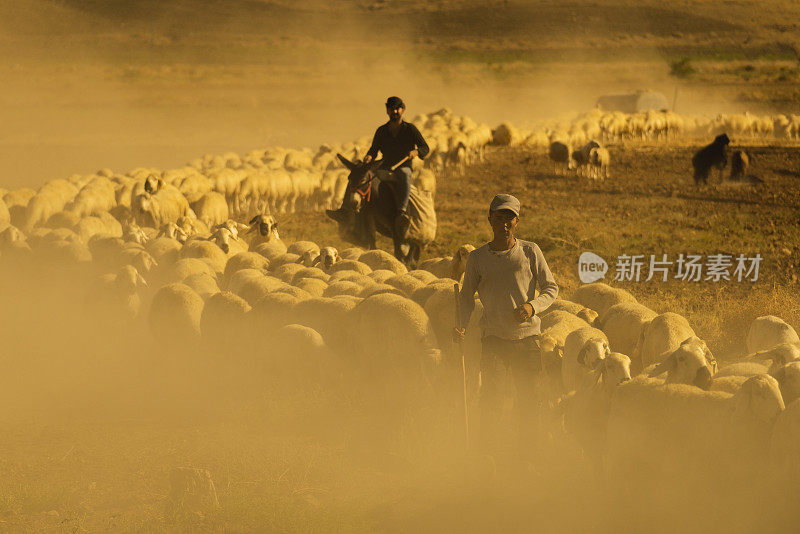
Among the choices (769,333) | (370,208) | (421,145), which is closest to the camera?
(769,333)

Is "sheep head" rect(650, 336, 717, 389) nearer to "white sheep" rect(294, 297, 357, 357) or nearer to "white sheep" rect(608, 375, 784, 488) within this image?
"white sheep" rect(608, 375, 784, 488)

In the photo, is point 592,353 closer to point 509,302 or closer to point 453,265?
point 509,302

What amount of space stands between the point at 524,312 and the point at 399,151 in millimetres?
6686

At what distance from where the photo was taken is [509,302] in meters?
5.87

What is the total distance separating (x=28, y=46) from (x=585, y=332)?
79720 mm

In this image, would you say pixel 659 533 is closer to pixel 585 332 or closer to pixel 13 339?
pixel 585 332

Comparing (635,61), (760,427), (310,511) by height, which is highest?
(635,61)

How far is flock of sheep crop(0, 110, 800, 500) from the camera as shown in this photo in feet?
18.1

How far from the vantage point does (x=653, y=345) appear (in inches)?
283

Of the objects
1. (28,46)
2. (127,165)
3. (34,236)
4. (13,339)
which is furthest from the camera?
(28,46)

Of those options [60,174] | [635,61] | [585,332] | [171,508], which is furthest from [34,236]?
[635,61]

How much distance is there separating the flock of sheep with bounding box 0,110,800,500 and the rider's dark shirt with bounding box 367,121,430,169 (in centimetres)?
187

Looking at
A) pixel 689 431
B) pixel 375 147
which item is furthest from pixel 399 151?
pixel 689 431

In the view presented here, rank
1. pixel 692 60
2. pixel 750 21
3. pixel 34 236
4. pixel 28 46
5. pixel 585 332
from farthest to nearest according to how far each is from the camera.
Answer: pixel 750 21 < pixel 692 60 < pixel 28 46 < pixel 34 236 < pixel 585 332
